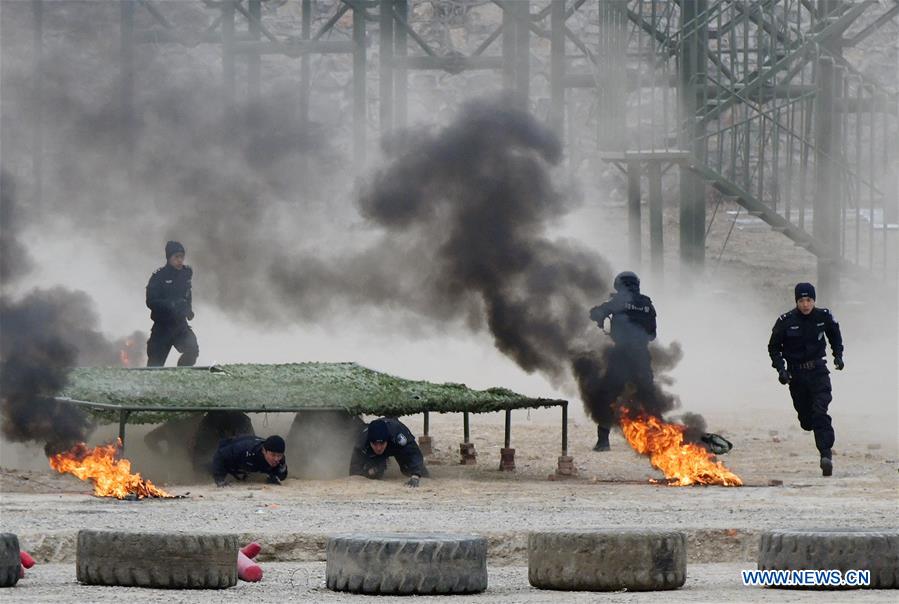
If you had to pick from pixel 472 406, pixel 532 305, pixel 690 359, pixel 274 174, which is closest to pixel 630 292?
pixel 532 305

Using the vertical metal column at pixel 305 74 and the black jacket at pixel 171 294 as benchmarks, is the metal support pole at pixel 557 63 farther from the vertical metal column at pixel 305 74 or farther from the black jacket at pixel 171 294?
the black jacket at pixel 171 294

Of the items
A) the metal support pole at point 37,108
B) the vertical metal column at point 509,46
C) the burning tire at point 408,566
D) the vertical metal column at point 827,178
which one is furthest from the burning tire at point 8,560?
the vertical metal column at point 509,46

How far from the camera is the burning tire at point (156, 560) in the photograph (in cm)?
1201

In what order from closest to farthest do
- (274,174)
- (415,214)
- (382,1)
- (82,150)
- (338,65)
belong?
1. (415,214)
2. (274,174)
3. (82,150)
4. (382,1)
5. (338,65)

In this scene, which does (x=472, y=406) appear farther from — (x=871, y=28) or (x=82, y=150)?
(x=82, y=150)

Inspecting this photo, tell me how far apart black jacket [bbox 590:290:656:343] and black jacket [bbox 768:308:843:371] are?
5.77ft

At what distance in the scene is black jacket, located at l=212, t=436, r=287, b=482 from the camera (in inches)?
699

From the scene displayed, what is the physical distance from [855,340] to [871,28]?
15.4 ft

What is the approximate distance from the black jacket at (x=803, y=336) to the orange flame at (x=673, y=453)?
1033 millimetres

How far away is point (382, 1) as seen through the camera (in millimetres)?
40094

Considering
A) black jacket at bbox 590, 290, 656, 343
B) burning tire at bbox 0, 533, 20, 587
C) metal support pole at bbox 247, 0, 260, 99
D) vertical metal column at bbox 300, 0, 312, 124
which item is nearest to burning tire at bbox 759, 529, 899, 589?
burning tire at bbox 0, 533, 20, 587

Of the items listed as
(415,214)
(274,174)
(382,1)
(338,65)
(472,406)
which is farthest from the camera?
(338,65)

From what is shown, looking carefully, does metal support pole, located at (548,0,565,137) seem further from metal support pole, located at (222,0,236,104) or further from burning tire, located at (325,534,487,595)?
burning tire, located at (325,534,487,595)

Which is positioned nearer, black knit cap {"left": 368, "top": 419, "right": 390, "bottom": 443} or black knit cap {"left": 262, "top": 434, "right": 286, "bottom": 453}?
black knit cap {"left": 262, "top": 434, "right": 286, "bottom": 453}
